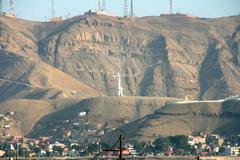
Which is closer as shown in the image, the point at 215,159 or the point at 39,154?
the point at 215,159

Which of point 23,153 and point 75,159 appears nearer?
point 75,159

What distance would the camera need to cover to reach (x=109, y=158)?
6816 inches

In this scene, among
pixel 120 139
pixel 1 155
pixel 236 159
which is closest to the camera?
pixel 120 139

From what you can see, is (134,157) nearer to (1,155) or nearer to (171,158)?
(171,158)

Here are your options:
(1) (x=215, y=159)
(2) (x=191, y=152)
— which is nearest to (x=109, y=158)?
(1) (x=215, y=159)

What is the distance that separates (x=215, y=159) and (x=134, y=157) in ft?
36.6

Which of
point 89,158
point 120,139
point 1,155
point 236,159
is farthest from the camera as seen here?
point 1,155

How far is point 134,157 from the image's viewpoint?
17250cm

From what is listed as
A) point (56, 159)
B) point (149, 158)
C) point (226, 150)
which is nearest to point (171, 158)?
point (149, 158)

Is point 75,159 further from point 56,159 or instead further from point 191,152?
point 191,152

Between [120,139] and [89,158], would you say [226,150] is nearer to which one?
[89,158]

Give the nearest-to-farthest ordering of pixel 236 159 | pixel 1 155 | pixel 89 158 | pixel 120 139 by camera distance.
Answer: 1. pixel 120 139
2. pixel 236 159
3. pixel 89 158
4. pixel 1 155

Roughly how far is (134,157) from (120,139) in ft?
392

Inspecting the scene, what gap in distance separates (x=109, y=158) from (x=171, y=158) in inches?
334
